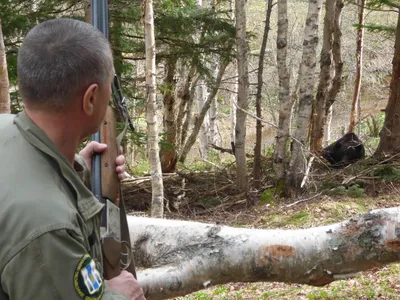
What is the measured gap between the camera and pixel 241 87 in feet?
32.2

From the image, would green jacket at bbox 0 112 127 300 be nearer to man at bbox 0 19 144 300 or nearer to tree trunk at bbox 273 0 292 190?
man at bbox 0 19 144 300

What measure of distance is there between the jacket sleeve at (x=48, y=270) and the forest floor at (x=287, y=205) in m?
4.18

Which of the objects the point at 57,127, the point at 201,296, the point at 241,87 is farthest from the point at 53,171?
the point at 241,87

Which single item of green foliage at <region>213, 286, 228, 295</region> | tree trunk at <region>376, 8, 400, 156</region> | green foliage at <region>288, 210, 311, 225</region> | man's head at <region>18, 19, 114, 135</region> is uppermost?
man's head at <region>18, 19, 114, 135</region>

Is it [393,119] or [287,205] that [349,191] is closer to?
[287,205]

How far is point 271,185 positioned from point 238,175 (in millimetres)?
692

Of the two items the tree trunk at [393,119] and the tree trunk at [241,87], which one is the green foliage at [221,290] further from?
the tree trunk at [393,119]

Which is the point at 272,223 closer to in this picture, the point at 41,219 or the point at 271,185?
the point at 271,185

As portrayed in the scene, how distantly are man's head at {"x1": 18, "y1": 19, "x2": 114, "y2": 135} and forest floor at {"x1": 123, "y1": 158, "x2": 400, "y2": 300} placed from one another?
4.21 m

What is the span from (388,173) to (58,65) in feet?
28.5

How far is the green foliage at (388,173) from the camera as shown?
913 centimetres

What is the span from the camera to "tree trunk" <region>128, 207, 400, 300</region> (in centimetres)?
345

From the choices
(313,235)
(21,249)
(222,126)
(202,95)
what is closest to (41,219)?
(21,249)

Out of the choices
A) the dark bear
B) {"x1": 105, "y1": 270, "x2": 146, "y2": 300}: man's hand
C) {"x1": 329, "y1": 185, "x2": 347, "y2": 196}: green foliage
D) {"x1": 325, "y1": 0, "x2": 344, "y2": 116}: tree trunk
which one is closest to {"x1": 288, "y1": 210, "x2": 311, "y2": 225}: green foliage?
{"x1": 329, "y1": 185, "x2": 347, "y2": 196}: green foliage
